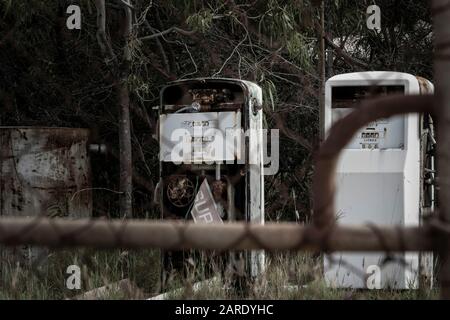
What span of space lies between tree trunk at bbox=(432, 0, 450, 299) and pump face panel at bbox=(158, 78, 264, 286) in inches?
146

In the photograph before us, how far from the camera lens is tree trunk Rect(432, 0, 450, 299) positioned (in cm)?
140

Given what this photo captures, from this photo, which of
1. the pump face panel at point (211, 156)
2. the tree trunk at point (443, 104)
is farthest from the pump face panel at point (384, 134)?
the tree trunk at point (443, 104)

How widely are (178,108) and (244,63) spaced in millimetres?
1651

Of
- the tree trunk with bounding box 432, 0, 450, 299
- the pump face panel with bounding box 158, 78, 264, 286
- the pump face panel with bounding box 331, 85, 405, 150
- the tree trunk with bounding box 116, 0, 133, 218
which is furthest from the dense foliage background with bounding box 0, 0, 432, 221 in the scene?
the tree trunk with bounding box 432, 0, 450, 299

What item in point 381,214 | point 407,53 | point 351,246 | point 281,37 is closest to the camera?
point 351,246

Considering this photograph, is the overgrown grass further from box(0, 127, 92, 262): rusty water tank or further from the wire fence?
the wire fence

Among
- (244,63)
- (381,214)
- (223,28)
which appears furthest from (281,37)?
(381,214)

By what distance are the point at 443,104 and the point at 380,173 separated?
3.67 meters

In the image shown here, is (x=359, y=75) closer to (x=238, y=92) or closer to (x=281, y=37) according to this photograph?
(x=238, y=92)

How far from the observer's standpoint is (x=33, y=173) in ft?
19.4

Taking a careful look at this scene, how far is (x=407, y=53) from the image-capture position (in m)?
7.46

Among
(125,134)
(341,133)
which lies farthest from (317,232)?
(125,134)

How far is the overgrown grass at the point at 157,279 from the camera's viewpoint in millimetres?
3846

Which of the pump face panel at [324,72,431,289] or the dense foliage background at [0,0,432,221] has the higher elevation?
the dense foliage background at [0,0,432,221]
